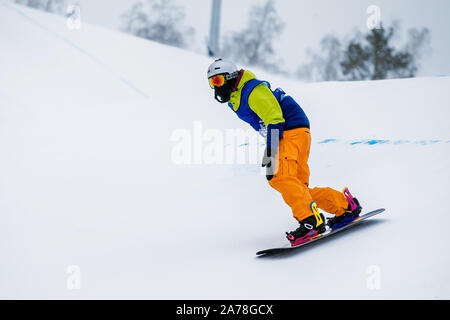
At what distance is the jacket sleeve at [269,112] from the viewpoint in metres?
3.60

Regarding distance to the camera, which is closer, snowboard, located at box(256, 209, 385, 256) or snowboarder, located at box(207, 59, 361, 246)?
snowboard, located at box(256, 209, 385, 256)

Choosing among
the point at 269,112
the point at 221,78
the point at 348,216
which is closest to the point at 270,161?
the point at 269,112

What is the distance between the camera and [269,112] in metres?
3.60

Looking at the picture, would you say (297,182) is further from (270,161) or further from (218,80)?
(218,80)

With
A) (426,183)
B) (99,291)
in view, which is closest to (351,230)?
(426,183)

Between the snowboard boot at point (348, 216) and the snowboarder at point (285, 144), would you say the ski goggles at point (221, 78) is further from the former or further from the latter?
the snowboard boot at point (348, 216)

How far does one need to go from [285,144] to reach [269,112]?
292 mm

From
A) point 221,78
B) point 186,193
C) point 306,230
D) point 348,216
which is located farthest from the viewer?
point 186,193

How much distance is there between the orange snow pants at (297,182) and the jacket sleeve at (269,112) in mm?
110

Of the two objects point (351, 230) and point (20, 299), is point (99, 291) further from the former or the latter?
point (351, 230)

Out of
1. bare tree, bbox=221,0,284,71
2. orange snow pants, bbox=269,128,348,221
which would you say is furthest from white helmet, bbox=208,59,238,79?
bare tree, bbox=221,0,284,71

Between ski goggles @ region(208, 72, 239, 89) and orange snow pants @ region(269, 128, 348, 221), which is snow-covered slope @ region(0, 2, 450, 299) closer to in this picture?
orange snow pants @ region(269, 128, 348, 221)

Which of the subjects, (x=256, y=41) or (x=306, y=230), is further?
(x=256, y=41)

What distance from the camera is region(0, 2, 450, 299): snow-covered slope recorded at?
3.12 m
